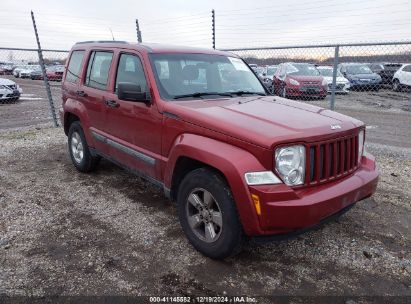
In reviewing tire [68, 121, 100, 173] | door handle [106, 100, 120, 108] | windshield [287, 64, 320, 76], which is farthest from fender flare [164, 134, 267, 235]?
windshield [287, 64, 320, 76]

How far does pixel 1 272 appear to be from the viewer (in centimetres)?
314

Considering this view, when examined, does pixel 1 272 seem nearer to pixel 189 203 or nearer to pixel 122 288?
pixel 122 288

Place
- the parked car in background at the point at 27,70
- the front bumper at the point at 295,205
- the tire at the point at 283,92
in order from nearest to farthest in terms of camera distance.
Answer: the front bumper at the point at 295,205 < the tire at the point at 283,92 < the parked car in background at the point at 27,70

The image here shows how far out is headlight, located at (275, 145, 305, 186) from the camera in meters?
2.82

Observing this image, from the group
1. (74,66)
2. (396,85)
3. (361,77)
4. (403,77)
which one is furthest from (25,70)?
(74,66)

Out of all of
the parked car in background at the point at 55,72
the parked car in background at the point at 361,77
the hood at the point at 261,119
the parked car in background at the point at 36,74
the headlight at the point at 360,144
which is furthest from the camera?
the parked car in background at the point at 36,74

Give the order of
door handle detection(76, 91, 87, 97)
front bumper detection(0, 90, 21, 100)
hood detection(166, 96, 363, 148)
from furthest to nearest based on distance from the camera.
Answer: front bumper detection(0, 90, 21, 100), door handle detection(76, 91, 87, 97), hood detection(166, 96, 363, 148)

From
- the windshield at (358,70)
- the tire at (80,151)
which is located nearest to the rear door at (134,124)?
the tire at (80,151)

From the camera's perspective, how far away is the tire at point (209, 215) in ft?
9.86

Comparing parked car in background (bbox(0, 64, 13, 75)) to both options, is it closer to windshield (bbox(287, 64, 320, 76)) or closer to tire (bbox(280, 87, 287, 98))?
windshield (bbox(287, 64, 320, 76))

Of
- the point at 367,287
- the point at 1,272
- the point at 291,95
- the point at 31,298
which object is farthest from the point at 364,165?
the point at 291,95

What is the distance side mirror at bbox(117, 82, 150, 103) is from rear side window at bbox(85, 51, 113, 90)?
109 centimetres

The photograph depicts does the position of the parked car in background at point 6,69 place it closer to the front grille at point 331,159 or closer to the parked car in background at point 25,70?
the parked car in background at point 25,70

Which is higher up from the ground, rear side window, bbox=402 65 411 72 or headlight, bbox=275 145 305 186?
headlight, bbox=275 145 305 186
